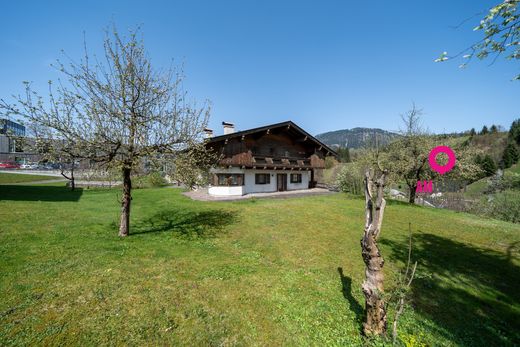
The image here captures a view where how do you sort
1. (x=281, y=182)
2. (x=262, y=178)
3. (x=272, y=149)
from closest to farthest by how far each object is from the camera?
(x=262, y=178), (x=272, y=149), (x=281, y=182)

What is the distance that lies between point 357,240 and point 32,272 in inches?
412

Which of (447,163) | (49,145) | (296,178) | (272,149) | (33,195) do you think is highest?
(272,149)

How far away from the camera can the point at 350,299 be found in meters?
5.30

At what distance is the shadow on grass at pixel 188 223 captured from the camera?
9.70 m

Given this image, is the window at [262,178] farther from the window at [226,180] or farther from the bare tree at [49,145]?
the bare tree at [49,145]

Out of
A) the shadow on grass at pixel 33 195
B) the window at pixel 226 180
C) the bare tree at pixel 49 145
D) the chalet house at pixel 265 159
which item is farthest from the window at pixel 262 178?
the bare tree at pixel 49 145

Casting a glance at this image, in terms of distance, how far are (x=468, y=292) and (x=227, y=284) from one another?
A: 254 inches

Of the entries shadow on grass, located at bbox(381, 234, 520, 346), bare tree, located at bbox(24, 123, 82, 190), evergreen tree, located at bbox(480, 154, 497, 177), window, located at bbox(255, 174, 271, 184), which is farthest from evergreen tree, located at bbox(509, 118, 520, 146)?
bare tree, located at bbox(24, 123, 82, 190)

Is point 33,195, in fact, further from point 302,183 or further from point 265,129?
point 302,183

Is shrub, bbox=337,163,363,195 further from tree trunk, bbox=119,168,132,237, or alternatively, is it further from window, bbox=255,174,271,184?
tree trunk, bbox=119,168,132,237

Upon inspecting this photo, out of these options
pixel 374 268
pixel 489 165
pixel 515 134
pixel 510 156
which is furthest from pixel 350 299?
pixel 515 134

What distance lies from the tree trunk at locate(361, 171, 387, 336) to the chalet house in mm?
17183

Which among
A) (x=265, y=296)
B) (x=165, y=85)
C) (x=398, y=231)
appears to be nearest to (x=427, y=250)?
(x=398, y=231)

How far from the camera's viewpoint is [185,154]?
855 cm
